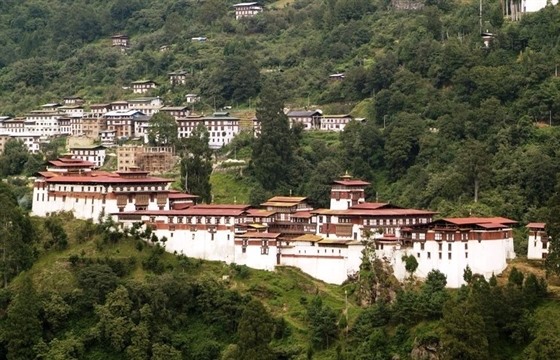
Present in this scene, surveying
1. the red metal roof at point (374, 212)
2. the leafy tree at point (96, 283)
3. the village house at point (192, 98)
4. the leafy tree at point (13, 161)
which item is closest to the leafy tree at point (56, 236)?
the leafy tree at point (96, 283)

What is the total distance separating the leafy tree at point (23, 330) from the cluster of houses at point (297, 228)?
907cm

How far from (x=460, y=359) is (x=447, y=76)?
42.5 meters

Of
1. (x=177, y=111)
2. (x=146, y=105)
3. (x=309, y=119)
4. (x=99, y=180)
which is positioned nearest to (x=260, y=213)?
(x=99, y=180)

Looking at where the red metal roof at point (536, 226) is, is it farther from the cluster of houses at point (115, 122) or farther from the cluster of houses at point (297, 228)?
the cluster of houses at point (115, 122)

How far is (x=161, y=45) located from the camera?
14050cm

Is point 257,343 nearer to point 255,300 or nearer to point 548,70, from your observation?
point 255,300

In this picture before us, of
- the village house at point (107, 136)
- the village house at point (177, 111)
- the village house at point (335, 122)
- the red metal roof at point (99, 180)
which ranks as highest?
the village house at point (177, 111)

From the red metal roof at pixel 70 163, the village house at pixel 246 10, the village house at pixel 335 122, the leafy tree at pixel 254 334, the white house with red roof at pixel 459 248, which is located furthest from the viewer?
the village house at pixel 246 10

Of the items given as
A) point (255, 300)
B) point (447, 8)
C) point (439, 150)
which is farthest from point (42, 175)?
point (447, 8)

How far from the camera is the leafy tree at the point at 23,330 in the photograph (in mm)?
77438

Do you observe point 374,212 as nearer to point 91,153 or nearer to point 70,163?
point 70,163

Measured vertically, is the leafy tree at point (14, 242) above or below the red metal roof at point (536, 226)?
below

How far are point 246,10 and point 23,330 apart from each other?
71.6 meters

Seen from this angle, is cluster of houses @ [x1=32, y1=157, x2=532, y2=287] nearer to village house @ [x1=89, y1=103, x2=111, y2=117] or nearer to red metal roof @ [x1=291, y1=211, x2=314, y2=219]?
red metal roof @ [x1=291, y1=211, x2=314, y2=219]
